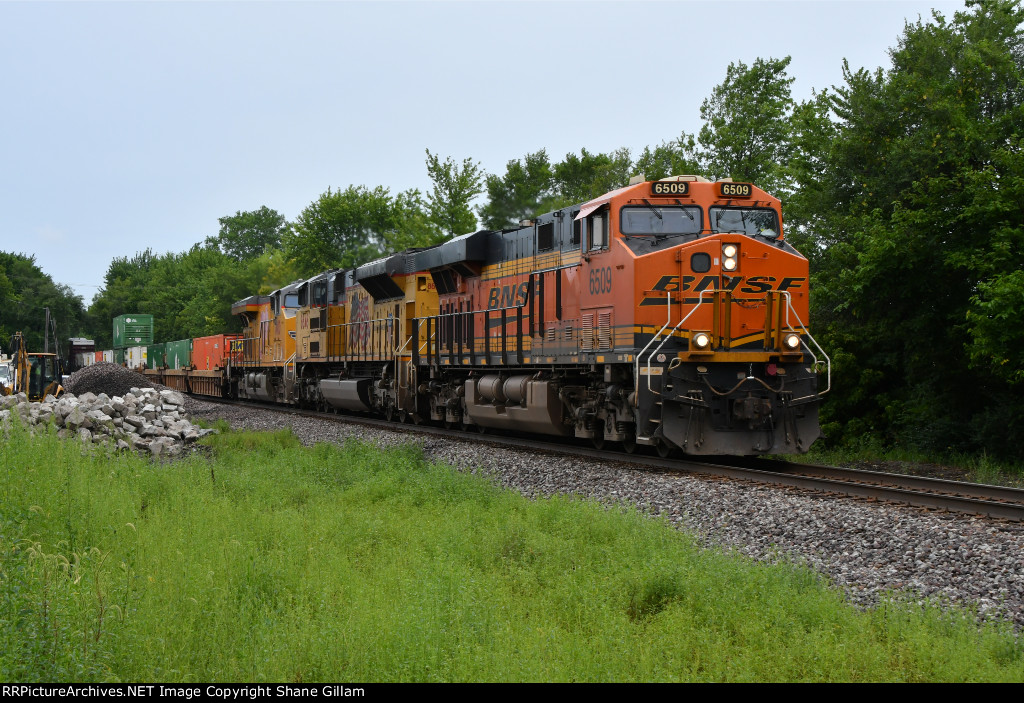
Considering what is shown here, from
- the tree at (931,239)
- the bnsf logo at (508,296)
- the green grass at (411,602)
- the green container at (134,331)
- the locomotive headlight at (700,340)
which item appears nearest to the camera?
the green grass at (411,602)

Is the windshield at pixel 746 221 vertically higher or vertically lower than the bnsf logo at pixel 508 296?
higher

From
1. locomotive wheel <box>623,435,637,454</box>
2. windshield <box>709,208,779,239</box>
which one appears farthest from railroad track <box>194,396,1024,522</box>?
windshield <box>709,208,779,239</box>

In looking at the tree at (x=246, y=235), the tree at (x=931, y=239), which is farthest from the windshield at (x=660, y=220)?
the tree at (x=246, y=235)

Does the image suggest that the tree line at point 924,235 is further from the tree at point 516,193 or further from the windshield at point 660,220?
the tree at point 516,193

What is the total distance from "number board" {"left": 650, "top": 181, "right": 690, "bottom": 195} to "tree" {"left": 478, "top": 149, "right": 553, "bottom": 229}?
123 ft

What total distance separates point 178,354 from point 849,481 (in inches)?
1652

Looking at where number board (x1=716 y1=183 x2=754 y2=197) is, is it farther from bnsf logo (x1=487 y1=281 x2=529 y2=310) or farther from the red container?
the red container

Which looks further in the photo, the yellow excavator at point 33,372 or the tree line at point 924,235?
the yellow excavator at point 33,372

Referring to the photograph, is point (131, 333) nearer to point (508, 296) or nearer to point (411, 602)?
point (508, 296)

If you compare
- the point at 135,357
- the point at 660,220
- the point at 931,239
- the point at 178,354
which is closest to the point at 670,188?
the point at 660,220

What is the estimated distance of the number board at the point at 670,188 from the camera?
13125 millimetres

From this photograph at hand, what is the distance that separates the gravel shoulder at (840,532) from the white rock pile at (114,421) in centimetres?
626

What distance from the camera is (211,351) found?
40906 millimetres

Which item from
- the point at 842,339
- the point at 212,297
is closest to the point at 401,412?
the point at 842,339
